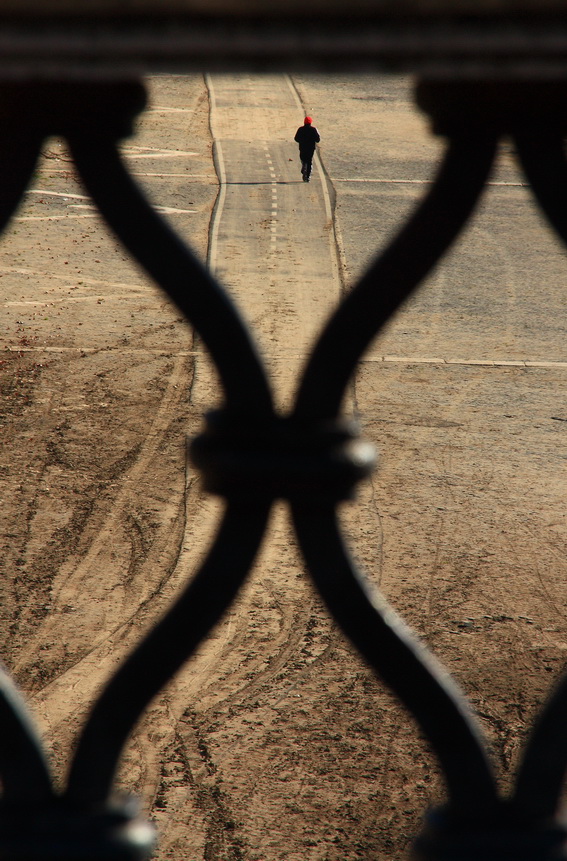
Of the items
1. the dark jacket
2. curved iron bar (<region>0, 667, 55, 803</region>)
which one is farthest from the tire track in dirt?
the dark jacket

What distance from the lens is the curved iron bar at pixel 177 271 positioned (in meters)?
0.95

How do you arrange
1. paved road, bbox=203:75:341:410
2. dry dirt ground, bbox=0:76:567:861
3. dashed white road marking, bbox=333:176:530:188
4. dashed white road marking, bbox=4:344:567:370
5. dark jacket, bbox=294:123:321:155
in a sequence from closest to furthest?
dry dirt ground, bbox=0:76:567:861, dashed white road marking, bbox=4:344:567:370, paved road, bbox=203:75:341:410, dark jacket, bbox=294:123:321:155, dashed white road marking, bbox=333:176:530:188

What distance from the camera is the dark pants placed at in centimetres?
2091

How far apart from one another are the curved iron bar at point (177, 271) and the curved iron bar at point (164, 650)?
122 mm

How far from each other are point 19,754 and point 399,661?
1.39 ft

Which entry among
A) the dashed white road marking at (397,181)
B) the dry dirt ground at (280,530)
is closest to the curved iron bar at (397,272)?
the dry dirt ground at (280,530)

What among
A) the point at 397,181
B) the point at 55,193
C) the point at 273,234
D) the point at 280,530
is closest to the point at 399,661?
the point at 280,530

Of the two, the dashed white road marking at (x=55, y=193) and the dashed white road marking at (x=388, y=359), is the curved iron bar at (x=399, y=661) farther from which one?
the dashed white road marking at (x=55, y=193)

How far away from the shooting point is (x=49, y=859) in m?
1.00

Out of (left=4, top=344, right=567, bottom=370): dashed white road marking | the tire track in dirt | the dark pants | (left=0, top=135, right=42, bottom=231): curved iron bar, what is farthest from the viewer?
the dark pants

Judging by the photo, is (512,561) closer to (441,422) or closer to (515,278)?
(441,422)

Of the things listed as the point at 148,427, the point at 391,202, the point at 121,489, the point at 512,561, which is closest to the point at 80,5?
the point at 512,561

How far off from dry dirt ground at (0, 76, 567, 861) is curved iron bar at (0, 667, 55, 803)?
1.08m

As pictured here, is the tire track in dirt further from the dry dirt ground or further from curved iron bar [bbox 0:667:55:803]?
curved iron bar [bbox 0:667:55:803]
